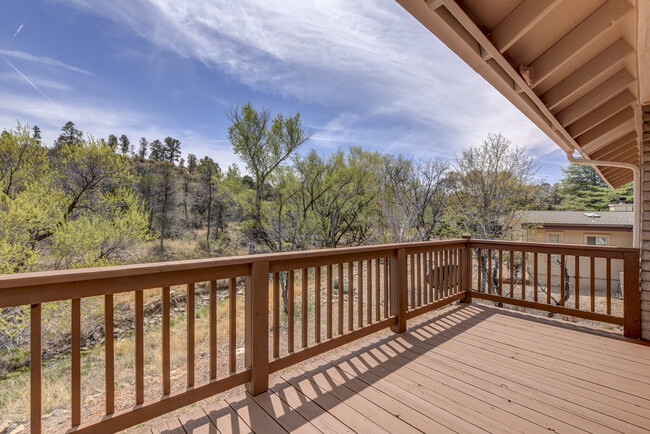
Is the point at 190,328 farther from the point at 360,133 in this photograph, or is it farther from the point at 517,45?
the point at 360,133

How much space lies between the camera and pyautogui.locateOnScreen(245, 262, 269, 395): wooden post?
1.84 metres

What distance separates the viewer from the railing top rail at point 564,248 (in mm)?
2775

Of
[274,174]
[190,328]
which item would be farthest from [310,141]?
[190,328]

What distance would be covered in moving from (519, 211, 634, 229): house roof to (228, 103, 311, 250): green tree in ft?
27.0

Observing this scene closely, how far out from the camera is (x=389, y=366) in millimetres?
2215

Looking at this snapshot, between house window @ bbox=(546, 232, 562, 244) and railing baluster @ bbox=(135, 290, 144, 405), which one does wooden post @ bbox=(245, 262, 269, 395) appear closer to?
railing baluster @ bbox=(135, 290, 144, 405)

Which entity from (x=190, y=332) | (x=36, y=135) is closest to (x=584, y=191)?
(x=190, y=332)

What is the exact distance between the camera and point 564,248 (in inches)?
122

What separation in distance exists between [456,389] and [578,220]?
13.1 m

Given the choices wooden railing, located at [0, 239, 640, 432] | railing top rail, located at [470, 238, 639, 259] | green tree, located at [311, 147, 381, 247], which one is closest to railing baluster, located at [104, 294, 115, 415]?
wooden railing, located at [0, 239, 640, 432]

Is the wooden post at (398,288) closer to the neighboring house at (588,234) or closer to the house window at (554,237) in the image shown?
the neighboring house at (588,234)

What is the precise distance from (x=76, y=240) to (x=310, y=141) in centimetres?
763

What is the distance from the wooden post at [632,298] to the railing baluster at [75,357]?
4.32 m

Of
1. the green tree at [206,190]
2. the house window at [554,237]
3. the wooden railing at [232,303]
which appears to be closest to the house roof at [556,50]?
the wooden railing at [232,303]
